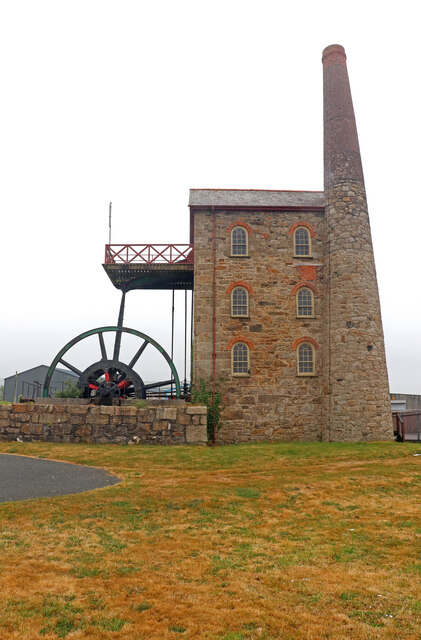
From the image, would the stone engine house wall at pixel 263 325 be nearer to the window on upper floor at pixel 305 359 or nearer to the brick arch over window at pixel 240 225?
the brick arch over window at pixel 240 225

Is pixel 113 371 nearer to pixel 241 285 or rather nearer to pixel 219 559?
pixel 241 285

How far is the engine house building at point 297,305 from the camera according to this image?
59.8ft

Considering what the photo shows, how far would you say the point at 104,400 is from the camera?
731 inches

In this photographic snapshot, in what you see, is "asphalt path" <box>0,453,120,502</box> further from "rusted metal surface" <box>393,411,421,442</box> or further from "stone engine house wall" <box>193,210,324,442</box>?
"rusted metal surface" <box>393,411,421,442</box>

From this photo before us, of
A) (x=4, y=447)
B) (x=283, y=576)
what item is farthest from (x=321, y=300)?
(x=283, y=576)

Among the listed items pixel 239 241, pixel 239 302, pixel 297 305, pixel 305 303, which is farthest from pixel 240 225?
pixel 305 303

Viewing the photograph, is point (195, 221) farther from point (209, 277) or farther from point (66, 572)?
point (66, 572)

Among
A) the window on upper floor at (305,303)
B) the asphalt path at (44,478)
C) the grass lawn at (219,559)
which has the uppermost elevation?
the window on upper floor at (305,303)

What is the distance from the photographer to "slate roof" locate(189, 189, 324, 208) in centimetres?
2067

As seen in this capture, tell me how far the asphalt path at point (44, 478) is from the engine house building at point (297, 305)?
8.44 metres

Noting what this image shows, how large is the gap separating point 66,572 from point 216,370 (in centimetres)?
1430

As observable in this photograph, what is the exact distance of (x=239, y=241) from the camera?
20.5m

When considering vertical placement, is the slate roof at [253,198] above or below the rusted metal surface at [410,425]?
above

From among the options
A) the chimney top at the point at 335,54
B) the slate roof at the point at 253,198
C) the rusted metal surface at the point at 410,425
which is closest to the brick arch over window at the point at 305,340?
the slate roof at the point at 253,198
